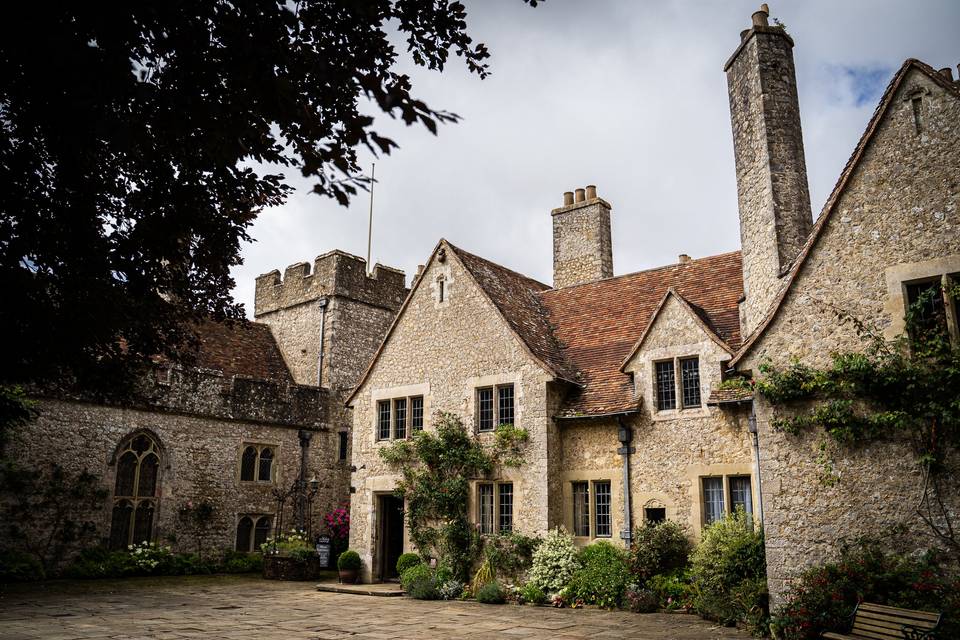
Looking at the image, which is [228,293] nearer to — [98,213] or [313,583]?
[98,213]

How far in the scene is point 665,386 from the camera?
574 inches

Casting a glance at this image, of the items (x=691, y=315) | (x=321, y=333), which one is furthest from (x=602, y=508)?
(x=321, y=333)

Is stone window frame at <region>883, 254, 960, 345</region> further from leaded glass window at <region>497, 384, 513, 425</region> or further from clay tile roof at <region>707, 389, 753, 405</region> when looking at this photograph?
leaded glass window at <region>497, 384, 513, 425</region>

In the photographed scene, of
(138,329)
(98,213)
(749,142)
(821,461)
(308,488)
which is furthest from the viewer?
(308,488)

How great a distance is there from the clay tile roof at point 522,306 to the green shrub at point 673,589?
4.63 m

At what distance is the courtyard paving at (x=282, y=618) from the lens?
9703 mm

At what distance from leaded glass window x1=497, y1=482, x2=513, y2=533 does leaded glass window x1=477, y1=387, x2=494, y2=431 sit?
1355mm

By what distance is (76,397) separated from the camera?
1747cm

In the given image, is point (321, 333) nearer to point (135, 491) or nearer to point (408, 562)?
point (135, 491)

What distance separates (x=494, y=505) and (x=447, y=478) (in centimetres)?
128

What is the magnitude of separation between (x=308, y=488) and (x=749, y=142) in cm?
1581

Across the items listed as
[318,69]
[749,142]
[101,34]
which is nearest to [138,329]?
[101,34]

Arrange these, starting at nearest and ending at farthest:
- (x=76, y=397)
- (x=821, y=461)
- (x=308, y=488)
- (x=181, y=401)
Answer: (x=821, y=461) < (x=76, y=397) < (x=181, y=401) < (x=308, y=488)

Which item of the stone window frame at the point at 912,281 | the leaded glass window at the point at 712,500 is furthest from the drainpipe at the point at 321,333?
the stone window frame at the point at 912,281
